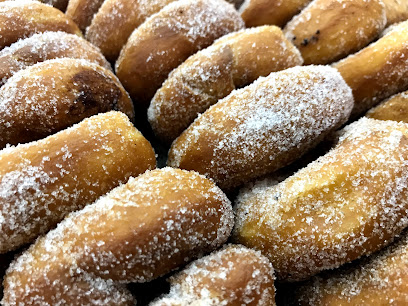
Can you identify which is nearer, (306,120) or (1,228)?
(1,228)

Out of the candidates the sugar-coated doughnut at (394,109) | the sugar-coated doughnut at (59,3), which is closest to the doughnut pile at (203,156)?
the sugar-coated doughnut at (394,109)

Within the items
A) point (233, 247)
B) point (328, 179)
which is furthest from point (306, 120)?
point (233, 247)

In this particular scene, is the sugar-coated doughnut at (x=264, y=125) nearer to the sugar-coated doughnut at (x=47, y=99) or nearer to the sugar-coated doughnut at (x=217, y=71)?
the sugar-coated doughnut at (x=217, y=71)

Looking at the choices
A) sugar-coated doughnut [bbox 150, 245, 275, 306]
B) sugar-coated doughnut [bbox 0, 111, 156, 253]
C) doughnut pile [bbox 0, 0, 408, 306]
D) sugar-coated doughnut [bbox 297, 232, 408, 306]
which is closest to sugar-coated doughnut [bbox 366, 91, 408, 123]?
doughnut pile [bbox 0, 0, 408, 306]

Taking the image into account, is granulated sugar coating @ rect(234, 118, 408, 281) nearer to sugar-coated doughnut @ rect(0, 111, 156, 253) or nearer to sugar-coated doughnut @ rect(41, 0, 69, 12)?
sugar-coated doughnut @ rect(0, 111, 156, 253)

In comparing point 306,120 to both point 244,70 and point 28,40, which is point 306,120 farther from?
point 28,40

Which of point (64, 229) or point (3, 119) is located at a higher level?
point (3, 119)

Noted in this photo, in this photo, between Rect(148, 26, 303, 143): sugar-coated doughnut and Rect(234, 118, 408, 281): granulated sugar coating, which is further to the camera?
Rect(148, 26, 303, 143): sugar-coated doughnut
